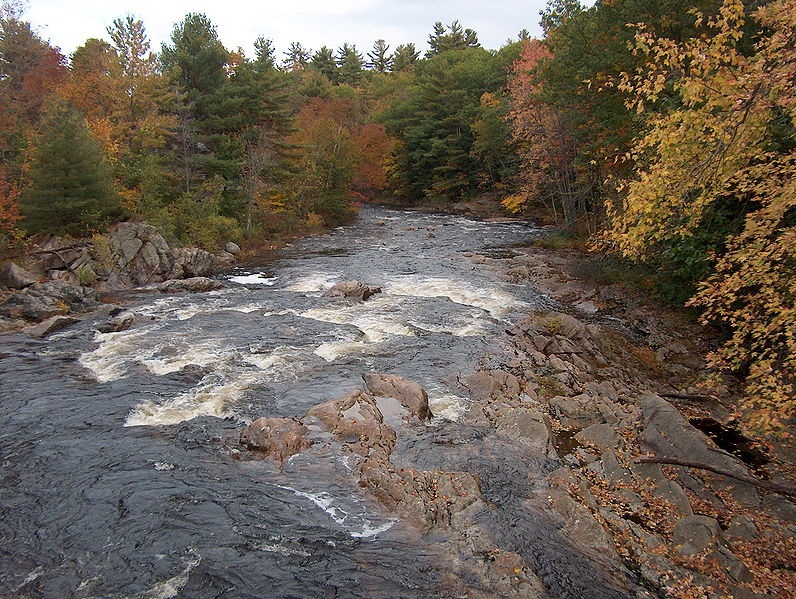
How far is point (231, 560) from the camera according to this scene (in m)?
7.28

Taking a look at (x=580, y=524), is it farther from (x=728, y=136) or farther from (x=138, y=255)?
(x=138, y=255)

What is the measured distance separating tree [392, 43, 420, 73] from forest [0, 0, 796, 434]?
46.9 m

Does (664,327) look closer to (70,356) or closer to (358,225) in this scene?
(70,356)


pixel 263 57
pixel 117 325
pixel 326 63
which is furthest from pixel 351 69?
pixel 117 325

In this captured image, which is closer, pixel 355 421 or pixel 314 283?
pixel 355 421

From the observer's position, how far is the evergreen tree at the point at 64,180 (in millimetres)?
22109

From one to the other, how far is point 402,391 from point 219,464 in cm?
439

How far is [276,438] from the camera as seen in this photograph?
33.5ft

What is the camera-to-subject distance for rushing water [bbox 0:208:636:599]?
7.07m

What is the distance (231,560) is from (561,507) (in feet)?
17.0

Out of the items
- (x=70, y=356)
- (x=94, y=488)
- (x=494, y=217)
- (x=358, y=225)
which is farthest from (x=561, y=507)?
(x=494, y=217)

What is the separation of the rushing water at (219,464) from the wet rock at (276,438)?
0.33 meters

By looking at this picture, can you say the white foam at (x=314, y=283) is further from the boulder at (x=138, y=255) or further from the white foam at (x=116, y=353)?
the white foam at (x=116, y=353)

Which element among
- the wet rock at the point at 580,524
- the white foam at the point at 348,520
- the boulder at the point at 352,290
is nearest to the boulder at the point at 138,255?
the boulder at the point at 352,290
